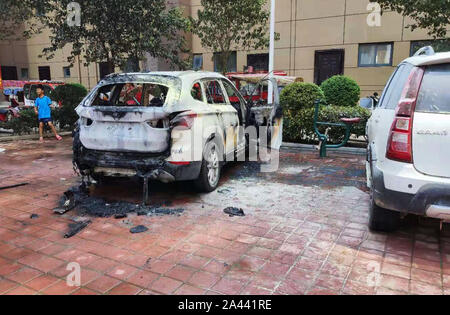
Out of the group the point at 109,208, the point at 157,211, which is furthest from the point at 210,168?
the point at 109,208

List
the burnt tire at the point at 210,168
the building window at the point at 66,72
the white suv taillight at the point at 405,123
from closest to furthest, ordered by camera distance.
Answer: the white suv taillight at the point at 405,123
the burnt tire at the point at 210,168
the building window at the point at 66,72

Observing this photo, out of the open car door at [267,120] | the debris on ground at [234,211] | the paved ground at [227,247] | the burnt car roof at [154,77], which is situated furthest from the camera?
the open car door at [267,120]

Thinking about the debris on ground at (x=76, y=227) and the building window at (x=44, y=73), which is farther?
the building window at (x=44, y=73)

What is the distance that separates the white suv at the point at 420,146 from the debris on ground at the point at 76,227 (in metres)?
3.28

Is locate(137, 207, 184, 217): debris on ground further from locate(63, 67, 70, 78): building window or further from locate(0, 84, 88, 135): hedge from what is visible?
locate(63, 67, 70, 78): building window

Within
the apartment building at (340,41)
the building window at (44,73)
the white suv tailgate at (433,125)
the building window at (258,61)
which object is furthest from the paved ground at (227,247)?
the building window at (44,73)

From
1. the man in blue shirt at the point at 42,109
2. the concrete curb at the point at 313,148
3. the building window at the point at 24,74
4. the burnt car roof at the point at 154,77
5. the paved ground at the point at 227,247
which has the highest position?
the building window at the point at 24,74

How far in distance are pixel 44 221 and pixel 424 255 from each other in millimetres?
4282

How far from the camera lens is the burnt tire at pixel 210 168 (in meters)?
5.22

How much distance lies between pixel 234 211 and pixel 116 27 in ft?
21.7

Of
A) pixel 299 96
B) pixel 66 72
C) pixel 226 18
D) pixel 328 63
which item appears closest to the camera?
pixel 299 96

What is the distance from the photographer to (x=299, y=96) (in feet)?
30.0

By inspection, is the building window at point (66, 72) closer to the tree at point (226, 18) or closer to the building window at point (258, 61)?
the building window at point (258, 61)

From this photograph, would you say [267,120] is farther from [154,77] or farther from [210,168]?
[154,77]
